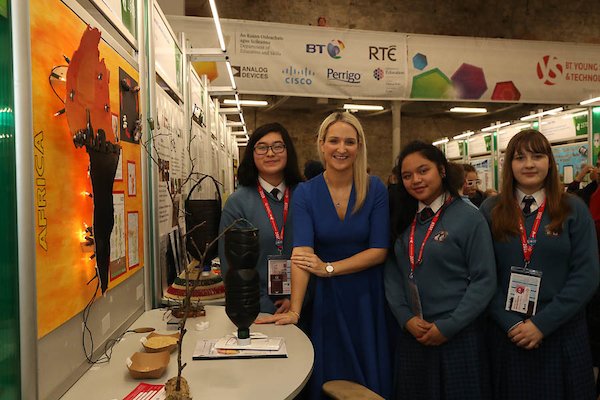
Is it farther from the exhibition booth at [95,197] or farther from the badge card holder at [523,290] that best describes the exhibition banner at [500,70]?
the badge card holder at [523,290]

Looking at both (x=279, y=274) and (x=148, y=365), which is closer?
(x=148, y=365)

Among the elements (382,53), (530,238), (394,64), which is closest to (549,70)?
(394,64)

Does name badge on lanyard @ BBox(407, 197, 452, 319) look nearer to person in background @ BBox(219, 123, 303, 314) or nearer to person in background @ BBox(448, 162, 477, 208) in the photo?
person in background @ BBox(448, 162, 477, 208)

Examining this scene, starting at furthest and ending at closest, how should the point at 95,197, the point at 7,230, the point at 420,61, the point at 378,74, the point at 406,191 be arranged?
the point at 420,61 → the point at 378,74 → the point at 406,191 → the point at 95,197 → the point at 7,230

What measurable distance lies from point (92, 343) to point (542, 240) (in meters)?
1.80

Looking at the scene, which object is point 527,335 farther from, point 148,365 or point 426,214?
point 148,365

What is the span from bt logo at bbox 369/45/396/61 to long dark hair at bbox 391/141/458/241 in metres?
5.55

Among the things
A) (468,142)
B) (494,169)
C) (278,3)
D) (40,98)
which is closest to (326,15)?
(278,3)

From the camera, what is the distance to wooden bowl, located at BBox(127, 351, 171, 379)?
1.15m

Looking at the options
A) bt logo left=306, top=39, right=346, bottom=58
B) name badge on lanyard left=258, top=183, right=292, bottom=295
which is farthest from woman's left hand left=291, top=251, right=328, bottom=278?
bt logo left=306, top=39, right=346, bottom=58

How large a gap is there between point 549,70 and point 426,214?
24.6ft

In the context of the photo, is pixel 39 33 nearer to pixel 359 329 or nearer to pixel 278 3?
pixel 359 329

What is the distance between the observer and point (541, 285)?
1.84 m

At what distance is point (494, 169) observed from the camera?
8977mm
